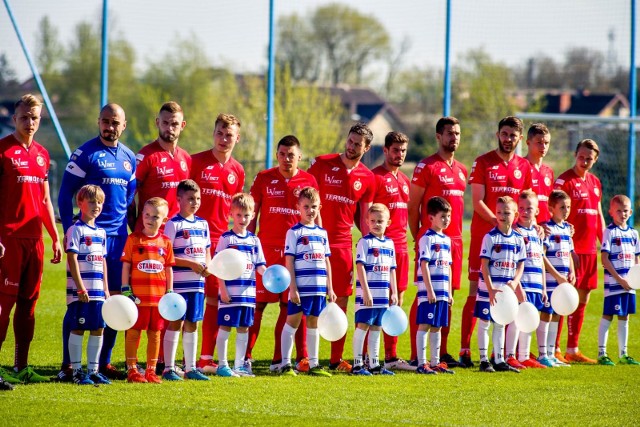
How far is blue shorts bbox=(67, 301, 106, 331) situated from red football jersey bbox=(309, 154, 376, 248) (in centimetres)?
249

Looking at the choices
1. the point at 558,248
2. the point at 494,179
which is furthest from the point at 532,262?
the point at 494,179

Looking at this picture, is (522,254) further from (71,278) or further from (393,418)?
(71,278)

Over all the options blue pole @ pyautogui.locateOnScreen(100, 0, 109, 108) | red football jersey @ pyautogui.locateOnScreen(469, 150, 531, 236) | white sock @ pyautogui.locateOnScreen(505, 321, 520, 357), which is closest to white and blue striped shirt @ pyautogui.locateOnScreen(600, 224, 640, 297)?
red football jersey @ pyautogui.locateOnScreen(469, 150, 531, 236)

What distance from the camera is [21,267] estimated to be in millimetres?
7953

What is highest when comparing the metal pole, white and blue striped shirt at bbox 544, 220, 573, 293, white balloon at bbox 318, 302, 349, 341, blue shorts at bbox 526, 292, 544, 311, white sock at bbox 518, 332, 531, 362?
the metal pole

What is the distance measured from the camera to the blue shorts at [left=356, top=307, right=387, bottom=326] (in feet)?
28.8

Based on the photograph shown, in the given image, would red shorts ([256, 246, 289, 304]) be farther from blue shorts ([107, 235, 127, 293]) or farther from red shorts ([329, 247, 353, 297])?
blue shorts ([107, 235, 127, 293])

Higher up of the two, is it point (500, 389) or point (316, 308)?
point (316, 308)

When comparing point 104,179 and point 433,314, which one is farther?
point 433,314

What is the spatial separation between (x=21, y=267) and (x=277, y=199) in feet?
8.16

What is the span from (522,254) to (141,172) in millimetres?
3828

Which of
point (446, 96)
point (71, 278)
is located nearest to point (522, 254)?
point (71, 278)

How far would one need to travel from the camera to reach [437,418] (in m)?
6.79

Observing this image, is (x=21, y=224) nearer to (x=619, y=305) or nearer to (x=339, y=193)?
(x=339, y=193)
